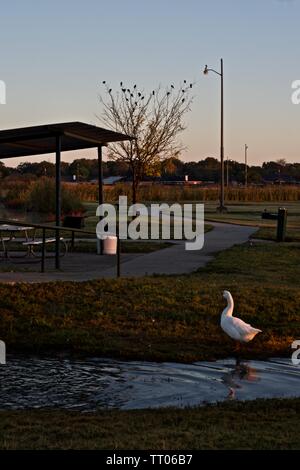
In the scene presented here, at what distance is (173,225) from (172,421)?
1002 inches

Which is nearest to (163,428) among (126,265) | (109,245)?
(126,265)

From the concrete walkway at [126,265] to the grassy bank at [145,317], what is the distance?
1354 millimetres

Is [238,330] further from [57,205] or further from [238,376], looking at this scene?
[57,205]

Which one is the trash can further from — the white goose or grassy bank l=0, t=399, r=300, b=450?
grassy bank l=0, t=399, r=300, b=450

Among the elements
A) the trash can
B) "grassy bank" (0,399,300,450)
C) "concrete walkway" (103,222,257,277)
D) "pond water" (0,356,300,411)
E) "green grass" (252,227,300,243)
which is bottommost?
"pond water" (0,356,300,411)

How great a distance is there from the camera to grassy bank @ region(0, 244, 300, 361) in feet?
35.1

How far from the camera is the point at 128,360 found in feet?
33.3

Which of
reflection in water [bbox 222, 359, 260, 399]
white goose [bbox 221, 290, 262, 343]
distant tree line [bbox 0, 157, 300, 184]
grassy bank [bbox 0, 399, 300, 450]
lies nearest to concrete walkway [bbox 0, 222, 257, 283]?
white goose [bbox 221, 290, 262, 343]

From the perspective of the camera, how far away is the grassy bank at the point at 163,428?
6.23 meters

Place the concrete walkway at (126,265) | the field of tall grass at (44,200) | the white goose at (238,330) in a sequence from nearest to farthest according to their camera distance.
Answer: the white goose at (238,330) < the concrete walkway at (126,265) < the field of tall grass at (44,200)

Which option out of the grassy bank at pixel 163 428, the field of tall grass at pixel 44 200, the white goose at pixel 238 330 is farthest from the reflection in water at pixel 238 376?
the field of tall grass at pixel 44 200

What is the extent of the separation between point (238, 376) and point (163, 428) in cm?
270

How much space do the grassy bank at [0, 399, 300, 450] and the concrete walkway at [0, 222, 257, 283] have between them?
6.49 meters

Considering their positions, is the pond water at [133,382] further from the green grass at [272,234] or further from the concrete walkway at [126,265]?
the green grass at [272,234]
